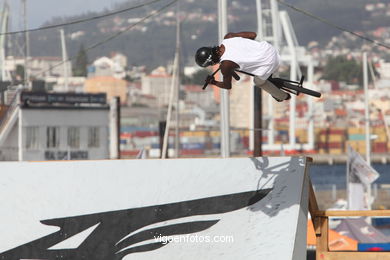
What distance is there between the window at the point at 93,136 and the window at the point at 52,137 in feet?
7.12

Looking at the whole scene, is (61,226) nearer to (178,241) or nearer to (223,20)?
(178,241)

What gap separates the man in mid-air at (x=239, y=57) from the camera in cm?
947


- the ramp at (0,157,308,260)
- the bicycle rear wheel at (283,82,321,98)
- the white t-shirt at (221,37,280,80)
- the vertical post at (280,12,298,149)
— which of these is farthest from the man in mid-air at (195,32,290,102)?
the vertical post at (280,12,298,149)

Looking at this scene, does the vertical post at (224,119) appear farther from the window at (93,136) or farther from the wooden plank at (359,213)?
the window at (93,136)

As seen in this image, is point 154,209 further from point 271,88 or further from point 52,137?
point 52,137

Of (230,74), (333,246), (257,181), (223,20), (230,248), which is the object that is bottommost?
(333,246)

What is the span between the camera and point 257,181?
9734 mm

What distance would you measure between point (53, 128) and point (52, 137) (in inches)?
23.2

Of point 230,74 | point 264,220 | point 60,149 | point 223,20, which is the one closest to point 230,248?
point 264,220

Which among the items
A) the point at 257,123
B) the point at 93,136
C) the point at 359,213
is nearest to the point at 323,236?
the point at 359,213

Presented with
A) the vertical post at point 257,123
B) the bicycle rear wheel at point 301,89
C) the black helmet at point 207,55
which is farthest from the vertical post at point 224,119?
the black helmet at point 207,55

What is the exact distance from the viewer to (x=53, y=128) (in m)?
48.5

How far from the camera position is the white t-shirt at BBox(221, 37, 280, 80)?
374 inches

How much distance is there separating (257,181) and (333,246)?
1267 centimetres
